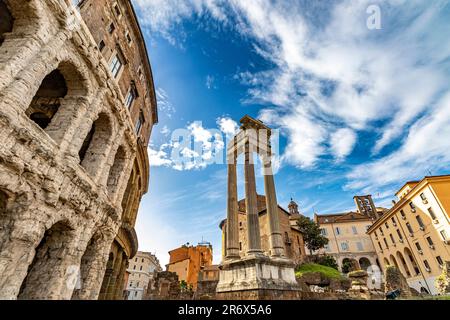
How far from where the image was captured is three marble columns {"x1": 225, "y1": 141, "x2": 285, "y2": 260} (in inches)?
462

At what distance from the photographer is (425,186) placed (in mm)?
24469

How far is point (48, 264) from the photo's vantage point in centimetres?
754

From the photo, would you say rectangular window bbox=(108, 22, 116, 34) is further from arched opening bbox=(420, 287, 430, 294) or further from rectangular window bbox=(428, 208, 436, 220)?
arched opening bbox=(420, 287, 430, 294)

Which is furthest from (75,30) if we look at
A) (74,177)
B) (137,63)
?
(137,63)

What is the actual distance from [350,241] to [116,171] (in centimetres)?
4827

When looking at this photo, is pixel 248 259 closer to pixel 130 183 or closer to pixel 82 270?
pixel 82 270

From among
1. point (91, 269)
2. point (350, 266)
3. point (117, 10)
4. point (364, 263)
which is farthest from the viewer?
point (364, 263)

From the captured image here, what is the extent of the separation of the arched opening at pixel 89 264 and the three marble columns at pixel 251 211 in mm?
6181

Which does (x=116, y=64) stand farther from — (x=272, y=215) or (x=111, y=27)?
(x=272, y=215)

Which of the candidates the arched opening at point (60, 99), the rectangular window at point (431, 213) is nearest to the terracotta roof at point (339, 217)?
the rectangular window at point (431, 213)

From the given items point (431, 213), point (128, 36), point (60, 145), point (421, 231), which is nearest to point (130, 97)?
point (128, 36)

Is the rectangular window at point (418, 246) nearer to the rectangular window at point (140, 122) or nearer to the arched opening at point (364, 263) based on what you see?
the arched opening at point (364, 263)

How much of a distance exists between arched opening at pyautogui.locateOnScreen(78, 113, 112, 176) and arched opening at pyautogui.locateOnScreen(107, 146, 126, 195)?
1.77 meters

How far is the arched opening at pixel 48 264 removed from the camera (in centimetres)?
712
